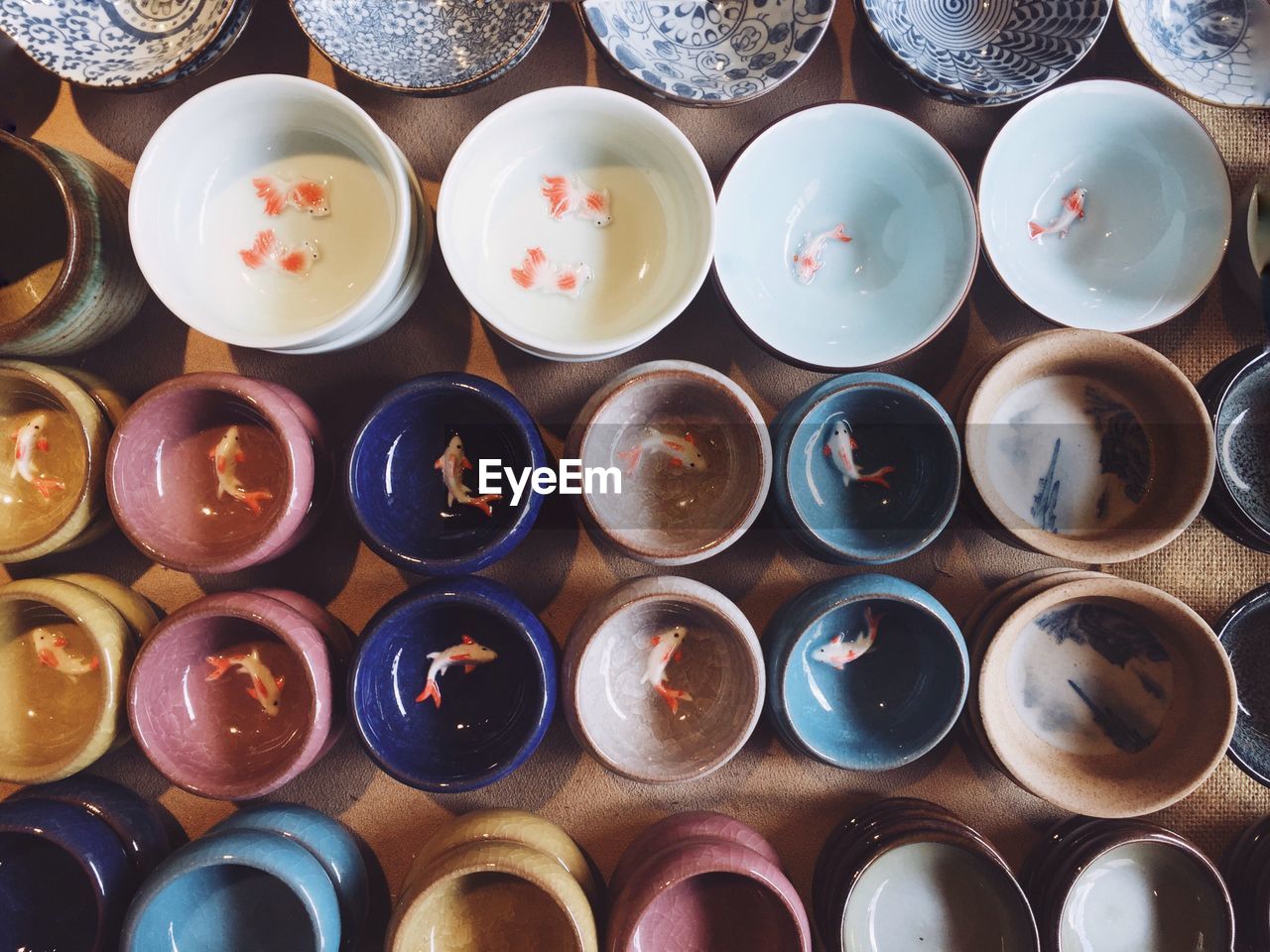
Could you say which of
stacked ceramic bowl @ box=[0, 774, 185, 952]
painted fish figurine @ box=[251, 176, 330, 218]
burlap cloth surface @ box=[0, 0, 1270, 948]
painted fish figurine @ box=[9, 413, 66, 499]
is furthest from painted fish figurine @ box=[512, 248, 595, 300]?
stacked ceramic bowl @ box=[0, 774, 185, 952]

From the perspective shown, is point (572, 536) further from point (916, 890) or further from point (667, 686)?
point (916, 890)

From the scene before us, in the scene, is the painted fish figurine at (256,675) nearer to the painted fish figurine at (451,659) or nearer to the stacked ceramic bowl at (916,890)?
the painted fish figurine at (451,659)

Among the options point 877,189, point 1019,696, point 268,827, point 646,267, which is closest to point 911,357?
point 877,189

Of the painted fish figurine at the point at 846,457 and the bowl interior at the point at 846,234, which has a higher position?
the bowl interior at the point at 846,234

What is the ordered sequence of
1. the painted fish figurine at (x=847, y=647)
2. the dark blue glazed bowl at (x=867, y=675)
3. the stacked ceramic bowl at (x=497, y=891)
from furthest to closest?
the painted fish figurine at (x=847, y=647) < the dark blue glazed bowl at (x=867, y=675) < the stacked ceramic bowl at (x=497, y=891)

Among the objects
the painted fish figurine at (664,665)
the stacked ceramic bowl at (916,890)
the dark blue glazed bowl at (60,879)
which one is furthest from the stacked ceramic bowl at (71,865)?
the stacked ceramic bowl at (916,890)

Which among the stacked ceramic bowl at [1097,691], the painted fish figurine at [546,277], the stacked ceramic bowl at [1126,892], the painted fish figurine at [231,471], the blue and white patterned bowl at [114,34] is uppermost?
the blue and white patterned bowl at [114,34]

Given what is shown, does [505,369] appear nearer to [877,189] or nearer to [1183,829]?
[877,189]
